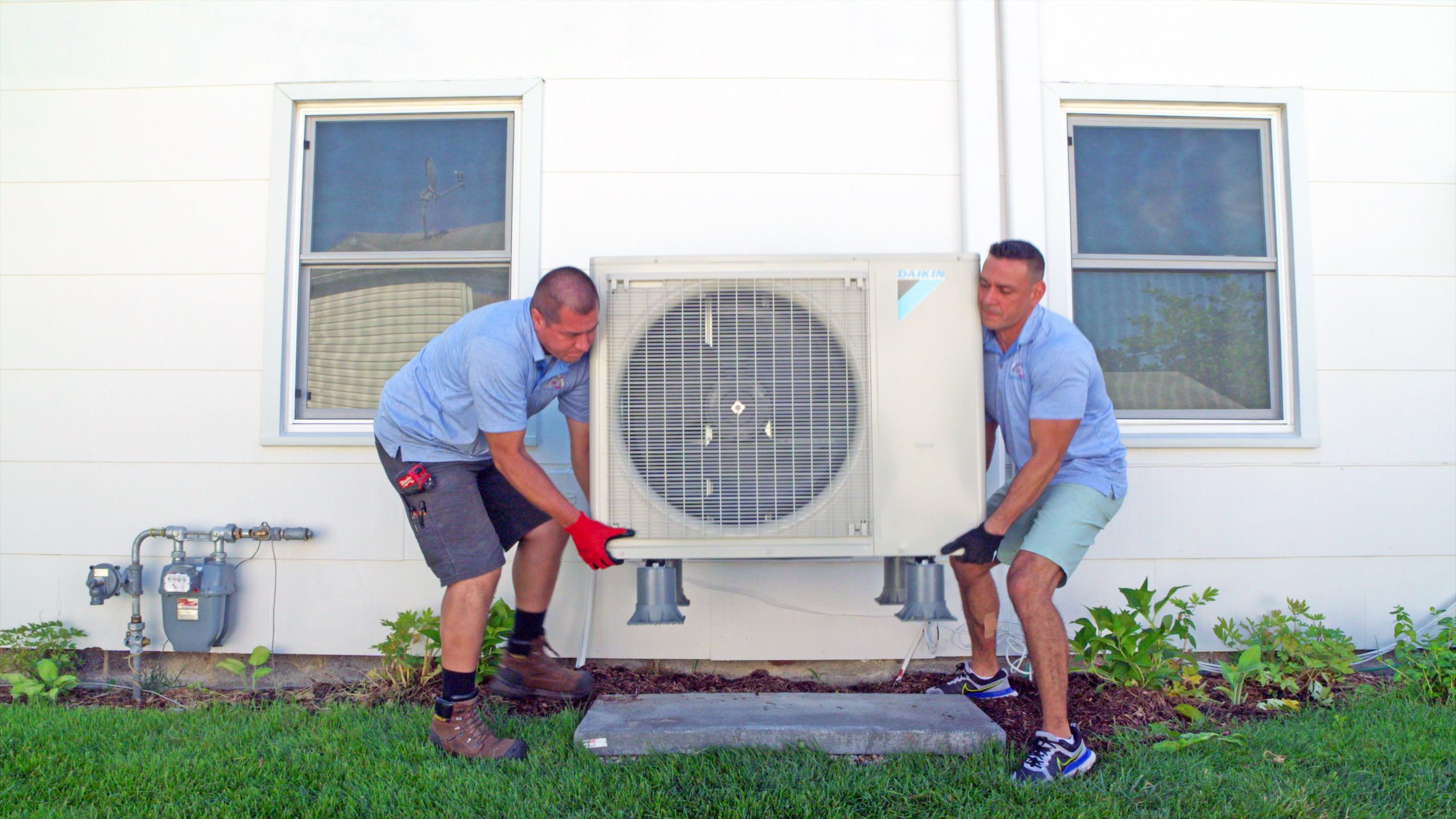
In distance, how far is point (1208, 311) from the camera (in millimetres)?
3281

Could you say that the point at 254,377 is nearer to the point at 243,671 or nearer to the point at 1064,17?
the point at 243,671

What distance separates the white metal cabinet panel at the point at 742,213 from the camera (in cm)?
313

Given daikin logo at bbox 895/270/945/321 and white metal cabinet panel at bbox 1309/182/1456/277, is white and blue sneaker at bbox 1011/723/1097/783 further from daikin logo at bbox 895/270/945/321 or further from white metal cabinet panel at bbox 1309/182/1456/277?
white metal cabinet panel at bbox 1309/182/1456/277

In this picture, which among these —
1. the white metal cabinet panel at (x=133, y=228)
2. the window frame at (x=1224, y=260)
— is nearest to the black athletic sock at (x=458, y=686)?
the white metal cabinet panel at (x=133, y=228)

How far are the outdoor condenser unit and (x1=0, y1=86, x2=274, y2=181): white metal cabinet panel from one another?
187cm

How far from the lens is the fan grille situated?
225 cm

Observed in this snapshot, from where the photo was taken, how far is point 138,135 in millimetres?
3240

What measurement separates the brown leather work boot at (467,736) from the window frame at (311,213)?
1053mm

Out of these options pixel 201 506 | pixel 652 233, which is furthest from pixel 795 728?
pixel 201 506

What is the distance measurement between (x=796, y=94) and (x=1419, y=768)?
2.75 metres

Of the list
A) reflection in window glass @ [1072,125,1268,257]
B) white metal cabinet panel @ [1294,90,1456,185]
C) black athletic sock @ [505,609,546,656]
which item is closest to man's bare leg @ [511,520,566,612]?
black athletic sock @ [505,609,546,656]

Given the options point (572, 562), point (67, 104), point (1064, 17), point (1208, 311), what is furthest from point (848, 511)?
point (67, 104)

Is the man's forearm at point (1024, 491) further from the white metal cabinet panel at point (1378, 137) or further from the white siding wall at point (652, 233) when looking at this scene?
the white metal cabinet panel at point (1378, 137)

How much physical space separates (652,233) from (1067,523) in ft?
5.62
